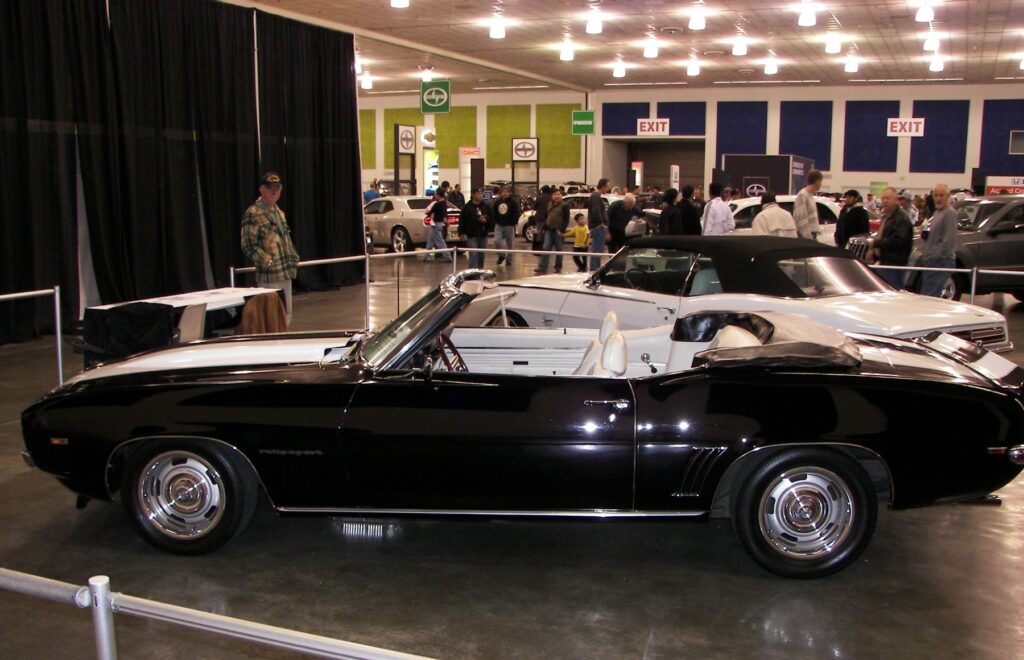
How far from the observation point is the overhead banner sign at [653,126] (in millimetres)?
34938

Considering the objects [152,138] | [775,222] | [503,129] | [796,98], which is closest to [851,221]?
[775,222]

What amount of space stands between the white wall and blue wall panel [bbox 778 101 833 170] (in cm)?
22

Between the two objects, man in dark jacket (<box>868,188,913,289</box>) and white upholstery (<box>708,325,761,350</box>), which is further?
man in dark jacket (<box>868,188,913,289</box>)

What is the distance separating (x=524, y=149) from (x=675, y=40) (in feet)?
45.9

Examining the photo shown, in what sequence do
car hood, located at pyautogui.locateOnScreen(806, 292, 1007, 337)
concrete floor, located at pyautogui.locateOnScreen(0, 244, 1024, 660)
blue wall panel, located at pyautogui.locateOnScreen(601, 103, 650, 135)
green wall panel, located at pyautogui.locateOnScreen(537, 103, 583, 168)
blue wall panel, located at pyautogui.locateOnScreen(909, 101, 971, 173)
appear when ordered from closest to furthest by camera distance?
1. concrete floor, located at pyautogui.locateOnScreen(0, 244, 1024, 660)
2. car hood, located at pyautogui.locateOnScreen(806, 292, 1007, 337)
3. blue wall panel, located at pyautogui.locateOnScreen(909, 101, 971, 173)
4. blue wall panel, located at pyautogui.locateOnScreen(601, 103, 650, 135)
5. green wall panel, located at pyautogui.locateOnScreen(537, 103, 583, 168)

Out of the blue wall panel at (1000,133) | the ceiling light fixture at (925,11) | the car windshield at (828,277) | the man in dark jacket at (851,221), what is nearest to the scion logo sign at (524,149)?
the blue wall panel at (1000,133)

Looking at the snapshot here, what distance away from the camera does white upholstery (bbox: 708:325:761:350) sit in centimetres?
466

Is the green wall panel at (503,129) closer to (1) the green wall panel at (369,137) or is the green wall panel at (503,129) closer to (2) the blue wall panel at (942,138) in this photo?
(1) the green wall panel at (369,137)

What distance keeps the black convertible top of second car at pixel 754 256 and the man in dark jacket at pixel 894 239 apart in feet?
12.8

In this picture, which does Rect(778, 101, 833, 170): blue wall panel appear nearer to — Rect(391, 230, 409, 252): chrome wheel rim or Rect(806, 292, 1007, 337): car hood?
Rect(391, 230, 409, 252): chrome wheel rim

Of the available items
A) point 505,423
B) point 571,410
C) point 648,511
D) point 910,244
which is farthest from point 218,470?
point 910,244

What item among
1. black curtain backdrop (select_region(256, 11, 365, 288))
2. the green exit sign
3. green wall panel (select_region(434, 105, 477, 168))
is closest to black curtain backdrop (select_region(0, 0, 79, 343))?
black curtain backdrop (select_region(256, 11, 365, 288))

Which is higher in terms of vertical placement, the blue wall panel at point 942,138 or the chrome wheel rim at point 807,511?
the blue wall panel at point 942,138

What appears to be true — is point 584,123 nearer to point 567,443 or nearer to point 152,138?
point 152,138
